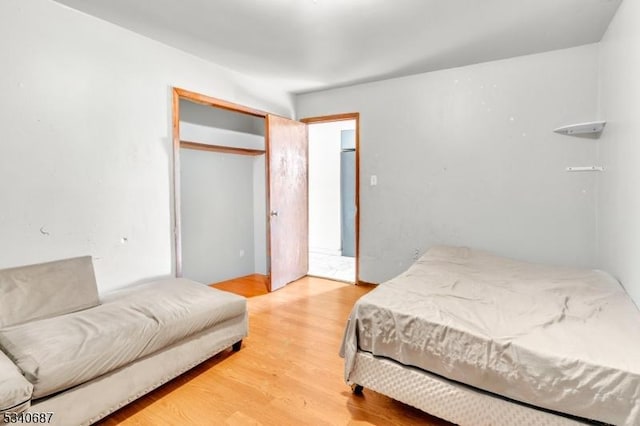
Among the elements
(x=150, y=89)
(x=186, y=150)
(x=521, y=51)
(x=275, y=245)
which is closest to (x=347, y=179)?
(x=275, y=245)

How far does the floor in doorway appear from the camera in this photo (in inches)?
176

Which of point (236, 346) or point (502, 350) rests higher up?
point (502, 350)

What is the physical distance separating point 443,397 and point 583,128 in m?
2.46

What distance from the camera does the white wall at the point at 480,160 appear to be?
9.39ft

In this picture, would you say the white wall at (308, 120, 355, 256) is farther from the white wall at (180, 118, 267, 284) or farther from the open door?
the white wall at (180, 118, 267, 284)

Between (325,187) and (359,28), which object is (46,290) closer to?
A: (359,28)

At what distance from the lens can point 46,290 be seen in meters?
1.95

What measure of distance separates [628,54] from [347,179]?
4.09 meters

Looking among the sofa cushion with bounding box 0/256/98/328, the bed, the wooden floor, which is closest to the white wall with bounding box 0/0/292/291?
the sofa cushion with bounding box 0/256/98/328

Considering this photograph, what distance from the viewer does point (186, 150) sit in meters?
3.78

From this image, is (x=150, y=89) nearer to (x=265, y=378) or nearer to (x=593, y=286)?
(x=265, y=378)

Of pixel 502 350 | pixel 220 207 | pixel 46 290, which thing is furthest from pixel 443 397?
pixel 220 207

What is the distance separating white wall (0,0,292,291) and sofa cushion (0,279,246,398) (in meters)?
0.51

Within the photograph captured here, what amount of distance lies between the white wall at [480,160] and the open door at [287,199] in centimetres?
70
